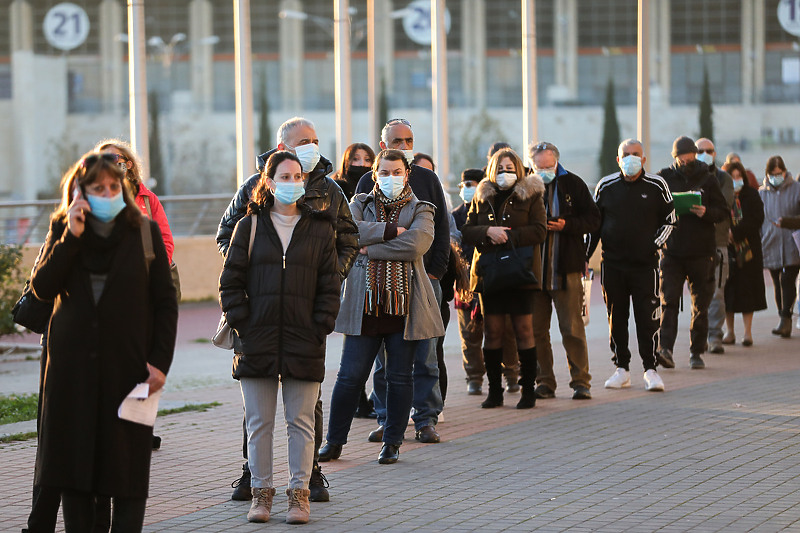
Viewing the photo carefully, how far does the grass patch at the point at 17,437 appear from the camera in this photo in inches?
362

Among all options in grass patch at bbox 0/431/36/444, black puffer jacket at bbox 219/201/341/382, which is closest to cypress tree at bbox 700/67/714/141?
grass patch at bbox 0/431/36/444

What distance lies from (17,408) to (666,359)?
599 centimetres

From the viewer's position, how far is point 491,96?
7000 cm

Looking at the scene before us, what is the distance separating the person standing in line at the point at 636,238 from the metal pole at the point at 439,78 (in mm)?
15411

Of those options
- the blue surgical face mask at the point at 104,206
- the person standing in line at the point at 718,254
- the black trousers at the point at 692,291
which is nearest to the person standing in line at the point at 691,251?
the black trousers at the point at 692,291

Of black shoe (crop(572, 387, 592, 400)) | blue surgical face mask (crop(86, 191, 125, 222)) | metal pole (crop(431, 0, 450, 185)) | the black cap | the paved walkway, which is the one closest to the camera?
blue surgical face mask (crop(86, 191, 125, 222))

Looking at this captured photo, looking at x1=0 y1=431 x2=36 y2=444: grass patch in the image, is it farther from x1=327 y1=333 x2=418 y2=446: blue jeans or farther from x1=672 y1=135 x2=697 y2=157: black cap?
x1=672 y1=135 x2=697 y2=157: black cap

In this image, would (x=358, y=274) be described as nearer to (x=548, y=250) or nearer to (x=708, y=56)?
(x=548, y=250)

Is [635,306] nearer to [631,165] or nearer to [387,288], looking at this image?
[631,165]

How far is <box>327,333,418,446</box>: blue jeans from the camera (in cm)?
810

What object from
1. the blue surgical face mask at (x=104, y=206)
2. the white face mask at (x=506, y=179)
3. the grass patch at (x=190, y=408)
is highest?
the white face mask at (x=506, y=179)

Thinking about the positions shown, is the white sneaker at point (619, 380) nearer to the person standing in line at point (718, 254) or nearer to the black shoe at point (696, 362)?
the black shoe at point (696, 362)

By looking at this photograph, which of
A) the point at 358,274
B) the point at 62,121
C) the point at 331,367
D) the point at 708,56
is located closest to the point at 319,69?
the point at 62,121

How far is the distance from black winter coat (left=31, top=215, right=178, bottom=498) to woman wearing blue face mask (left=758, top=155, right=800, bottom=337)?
11.4m
